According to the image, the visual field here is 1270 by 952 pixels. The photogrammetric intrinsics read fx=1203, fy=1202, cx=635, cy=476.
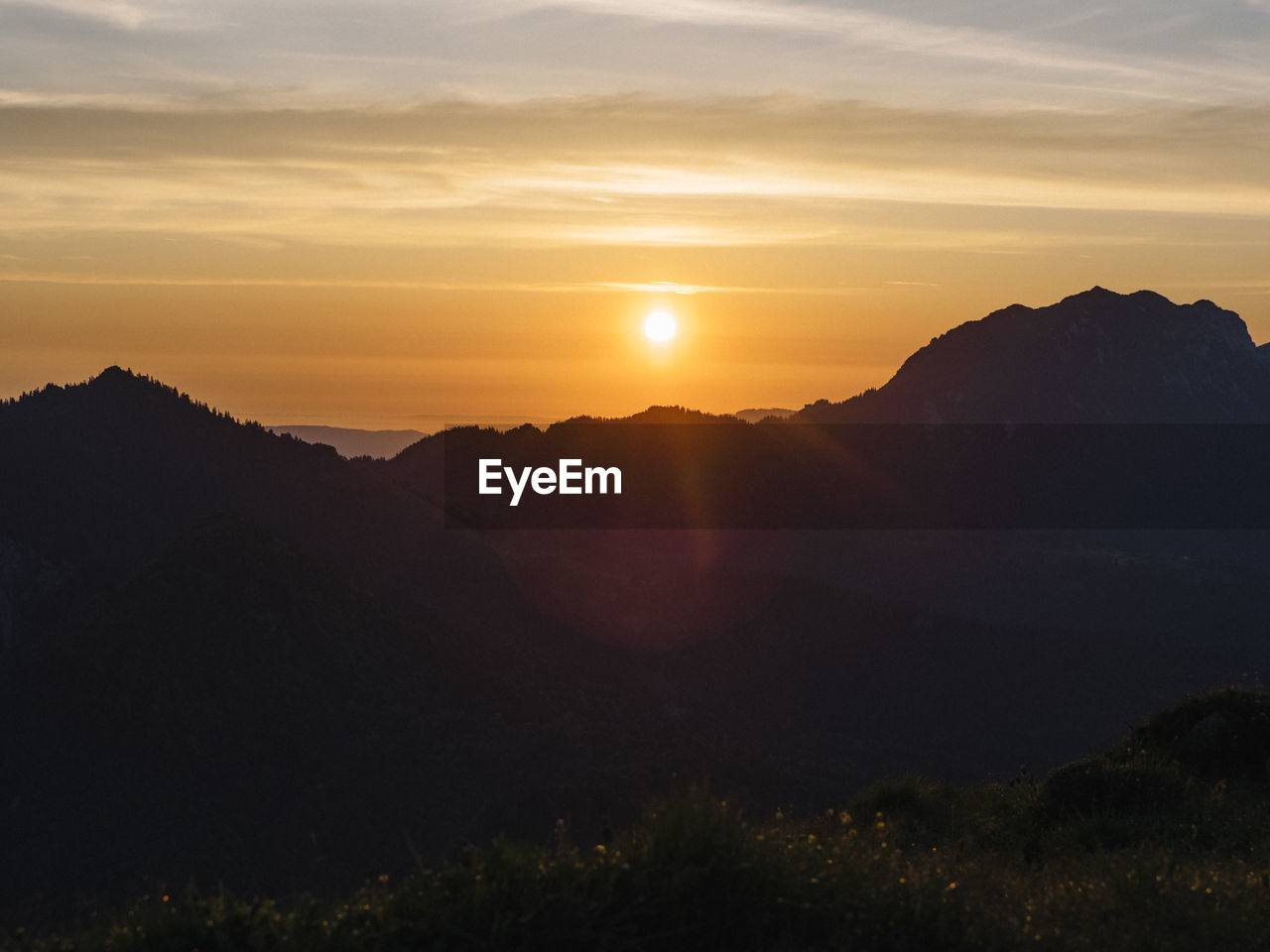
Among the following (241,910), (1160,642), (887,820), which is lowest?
(1160,642)

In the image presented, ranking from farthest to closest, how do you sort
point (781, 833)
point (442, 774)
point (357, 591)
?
1. point (357, 591)
2. point (442, 774)
3. point (781, 833)

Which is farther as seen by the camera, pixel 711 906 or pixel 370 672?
pixel 370 672

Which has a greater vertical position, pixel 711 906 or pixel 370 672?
pixel 711 906

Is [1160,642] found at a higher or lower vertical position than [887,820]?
lower

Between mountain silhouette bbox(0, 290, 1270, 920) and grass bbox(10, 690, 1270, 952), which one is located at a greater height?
grass bbox(10, 690, 1270, 952)

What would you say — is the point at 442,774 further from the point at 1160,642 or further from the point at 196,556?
the point at 1160,642

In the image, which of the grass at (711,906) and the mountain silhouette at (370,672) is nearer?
the grass at (711,906)

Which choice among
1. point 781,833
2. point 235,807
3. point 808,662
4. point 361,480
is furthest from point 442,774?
point 808,662

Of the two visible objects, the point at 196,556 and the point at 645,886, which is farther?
the point at 196,556

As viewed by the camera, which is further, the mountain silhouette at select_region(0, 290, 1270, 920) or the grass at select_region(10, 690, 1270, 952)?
the mountain silhouette at select_region(0, 290, 1270, 920)

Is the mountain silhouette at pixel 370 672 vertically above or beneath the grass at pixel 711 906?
beneath

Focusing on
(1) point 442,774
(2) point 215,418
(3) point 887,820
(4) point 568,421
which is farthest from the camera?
(4) point 568,421
